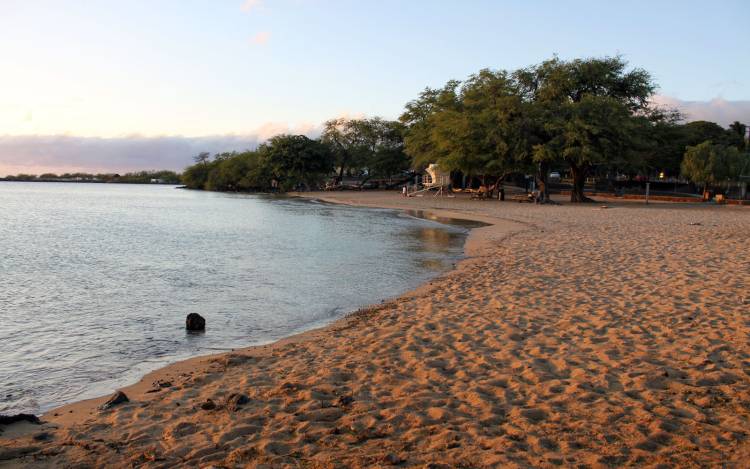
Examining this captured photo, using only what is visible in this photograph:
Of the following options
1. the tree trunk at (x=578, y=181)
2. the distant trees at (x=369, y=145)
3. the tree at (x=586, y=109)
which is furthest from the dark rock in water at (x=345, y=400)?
the distant trees at (x=369, y=145)

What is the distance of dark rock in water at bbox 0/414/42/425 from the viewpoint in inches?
227

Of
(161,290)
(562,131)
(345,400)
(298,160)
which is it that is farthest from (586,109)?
(298,160)

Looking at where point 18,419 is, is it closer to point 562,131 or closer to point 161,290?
point 161,290

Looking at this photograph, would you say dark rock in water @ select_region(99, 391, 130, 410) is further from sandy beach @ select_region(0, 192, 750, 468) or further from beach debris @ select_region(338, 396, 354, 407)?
beach debris @ select_region(338, 396, 354, 407)

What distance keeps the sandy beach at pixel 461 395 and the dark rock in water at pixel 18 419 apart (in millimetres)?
141

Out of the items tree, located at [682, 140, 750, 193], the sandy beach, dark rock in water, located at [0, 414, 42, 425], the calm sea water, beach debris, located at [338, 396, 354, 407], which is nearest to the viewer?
the sandy beach

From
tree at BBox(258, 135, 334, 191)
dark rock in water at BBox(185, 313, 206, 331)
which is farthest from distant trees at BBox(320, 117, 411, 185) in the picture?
dark rock in water at BBox(185, 313, 206, 331)

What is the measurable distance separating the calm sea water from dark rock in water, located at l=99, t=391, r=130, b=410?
97 centimetres

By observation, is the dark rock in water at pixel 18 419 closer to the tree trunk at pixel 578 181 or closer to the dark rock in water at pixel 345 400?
the dark rock in water at pixel 345 400

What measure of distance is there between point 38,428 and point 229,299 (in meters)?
7.88

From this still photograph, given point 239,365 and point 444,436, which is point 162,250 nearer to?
point 239,365

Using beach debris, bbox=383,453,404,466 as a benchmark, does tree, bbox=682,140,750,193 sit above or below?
above

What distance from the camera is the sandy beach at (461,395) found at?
4.77 meters

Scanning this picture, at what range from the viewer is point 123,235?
30453 millimetres
